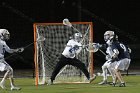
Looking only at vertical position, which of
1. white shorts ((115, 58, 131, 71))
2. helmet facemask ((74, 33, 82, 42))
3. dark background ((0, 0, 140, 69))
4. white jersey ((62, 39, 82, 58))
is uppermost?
dark background ((0, 0, 140, 69))

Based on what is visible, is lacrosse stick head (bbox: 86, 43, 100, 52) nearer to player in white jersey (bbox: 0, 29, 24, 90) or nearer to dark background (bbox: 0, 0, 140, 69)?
player in white jersey (bbox: 0, 29, 24, 90)

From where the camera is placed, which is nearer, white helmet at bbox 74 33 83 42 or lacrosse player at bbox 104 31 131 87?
lacrosse player at bbox 104 31 131 87

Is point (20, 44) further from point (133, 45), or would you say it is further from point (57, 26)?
point (57, 26)

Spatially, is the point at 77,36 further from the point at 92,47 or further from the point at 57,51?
the point at 57,51

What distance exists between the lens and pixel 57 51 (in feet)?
71.4

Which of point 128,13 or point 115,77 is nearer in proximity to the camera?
point 115,77

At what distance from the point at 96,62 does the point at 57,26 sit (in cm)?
1078

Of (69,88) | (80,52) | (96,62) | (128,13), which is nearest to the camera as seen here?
(69,88)

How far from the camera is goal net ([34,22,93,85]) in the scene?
20703 mm

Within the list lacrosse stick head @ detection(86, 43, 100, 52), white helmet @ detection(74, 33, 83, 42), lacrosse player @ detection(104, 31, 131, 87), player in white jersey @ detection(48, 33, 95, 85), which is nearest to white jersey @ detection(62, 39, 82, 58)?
player in white jersey @ detection(48, 33, 95, 85)

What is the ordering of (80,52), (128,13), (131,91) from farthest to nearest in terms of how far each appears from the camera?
(128,13) → (80,52) → (131,91)

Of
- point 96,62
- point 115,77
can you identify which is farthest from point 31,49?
point 115,77

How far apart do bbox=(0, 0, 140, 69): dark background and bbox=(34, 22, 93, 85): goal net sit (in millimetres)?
10738

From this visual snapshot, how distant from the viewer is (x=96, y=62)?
31766mm
